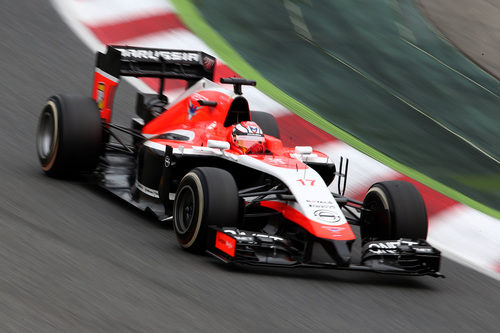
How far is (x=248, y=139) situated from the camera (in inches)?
287

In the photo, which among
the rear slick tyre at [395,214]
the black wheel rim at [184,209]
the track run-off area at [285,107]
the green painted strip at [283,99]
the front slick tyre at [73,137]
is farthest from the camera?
the green painted strip at [283,99]

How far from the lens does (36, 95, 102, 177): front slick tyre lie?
793 centimetres

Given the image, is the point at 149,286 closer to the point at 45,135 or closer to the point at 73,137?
the point at 73,137

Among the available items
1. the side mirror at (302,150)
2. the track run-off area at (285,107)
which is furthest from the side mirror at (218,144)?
the track run-off area at (285,107)

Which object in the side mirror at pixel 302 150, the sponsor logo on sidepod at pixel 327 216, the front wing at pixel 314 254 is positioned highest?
the side mirror at pixel 302 150

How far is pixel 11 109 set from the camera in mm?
9602

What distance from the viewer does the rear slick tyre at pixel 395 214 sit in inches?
276

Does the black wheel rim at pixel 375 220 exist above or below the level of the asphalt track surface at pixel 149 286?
above

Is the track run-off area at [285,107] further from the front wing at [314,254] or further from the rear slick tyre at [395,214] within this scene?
the front wing at [314,254]

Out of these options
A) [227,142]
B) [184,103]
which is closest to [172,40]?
[184,103]

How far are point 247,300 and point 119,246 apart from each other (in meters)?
1.24

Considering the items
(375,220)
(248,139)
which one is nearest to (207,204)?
(248,139)

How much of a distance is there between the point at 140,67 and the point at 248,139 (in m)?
1.75

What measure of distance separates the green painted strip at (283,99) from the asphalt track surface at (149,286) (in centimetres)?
173
